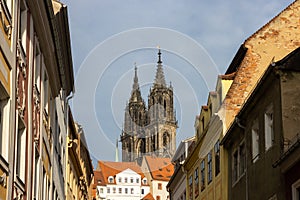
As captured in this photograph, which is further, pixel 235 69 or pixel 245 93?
pixel 235 69

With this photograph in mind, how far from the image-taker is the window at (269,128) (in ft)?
79.0

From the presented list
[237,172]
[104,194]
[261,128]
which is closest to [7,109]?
[261,128]

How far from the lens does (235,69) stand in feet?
119

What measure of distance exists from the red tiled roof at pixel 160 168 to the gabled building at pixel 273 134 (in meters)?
132

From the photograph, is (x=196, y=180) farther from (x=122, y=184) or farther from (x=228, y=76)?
(x=122, y=184)

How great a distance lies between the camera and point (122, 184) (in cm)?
15600

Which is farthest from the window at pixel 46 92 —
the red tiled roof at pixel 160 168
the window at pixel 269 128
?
the red tiled roof at pixel 160 168

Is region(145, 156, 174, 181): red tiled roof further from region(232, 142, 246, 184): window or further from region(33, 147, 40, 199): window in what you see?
region(33, 147, 40, 199): window

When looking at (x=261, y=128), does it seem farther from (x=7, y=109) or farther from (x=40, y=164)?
(x=7, y=109)

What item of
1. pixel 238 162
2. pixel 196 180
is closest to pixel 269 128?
pixel 238 162

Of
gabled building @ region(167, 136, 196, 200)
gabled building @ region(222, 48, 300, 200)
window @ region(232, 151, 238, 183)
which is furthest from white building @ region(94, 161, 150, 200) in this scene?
gabled building @ region(222, 48, 300, 200)

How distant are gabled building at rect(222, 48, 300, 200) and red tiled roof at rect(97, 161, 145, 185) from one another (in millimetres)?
130937

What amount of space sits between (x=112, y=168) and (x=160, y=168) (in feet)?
37.3

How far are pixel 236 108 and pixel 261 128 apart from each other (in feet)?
28.8
